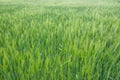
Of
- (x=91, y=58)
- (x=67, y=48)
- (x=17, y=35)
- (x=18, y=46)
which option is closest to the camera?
(x=91, y=58)

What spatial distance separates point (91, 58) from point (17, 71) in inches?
12.6

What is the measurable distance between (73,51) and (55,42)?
0.20m

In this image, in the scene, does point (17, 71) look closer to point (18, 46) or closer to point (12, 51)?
point (12, 51)

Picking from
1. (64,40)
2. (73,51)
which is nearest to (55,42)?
(64,40)

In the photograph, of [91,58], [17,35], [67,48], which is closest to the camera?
[91,58]

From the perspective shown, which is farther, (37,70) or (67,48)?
(67,48)

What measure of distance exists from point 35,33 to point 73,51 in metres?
0.44

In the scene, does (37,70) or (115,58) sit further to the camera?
(115,58)

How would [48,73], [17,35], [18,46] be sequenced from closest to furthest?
[48,73] → [18,46] → [17,35]

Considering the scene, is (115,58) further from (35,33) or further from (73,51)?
(35,33)

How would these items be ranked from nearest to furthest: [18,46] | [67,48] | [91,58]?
[91,58] < [67,48] < [18,46]

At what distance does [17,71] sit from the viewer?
78 centimetres

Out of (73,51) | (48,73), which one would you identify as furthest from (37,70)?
(73,51)

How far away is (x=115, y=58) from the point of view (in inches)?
35.4
